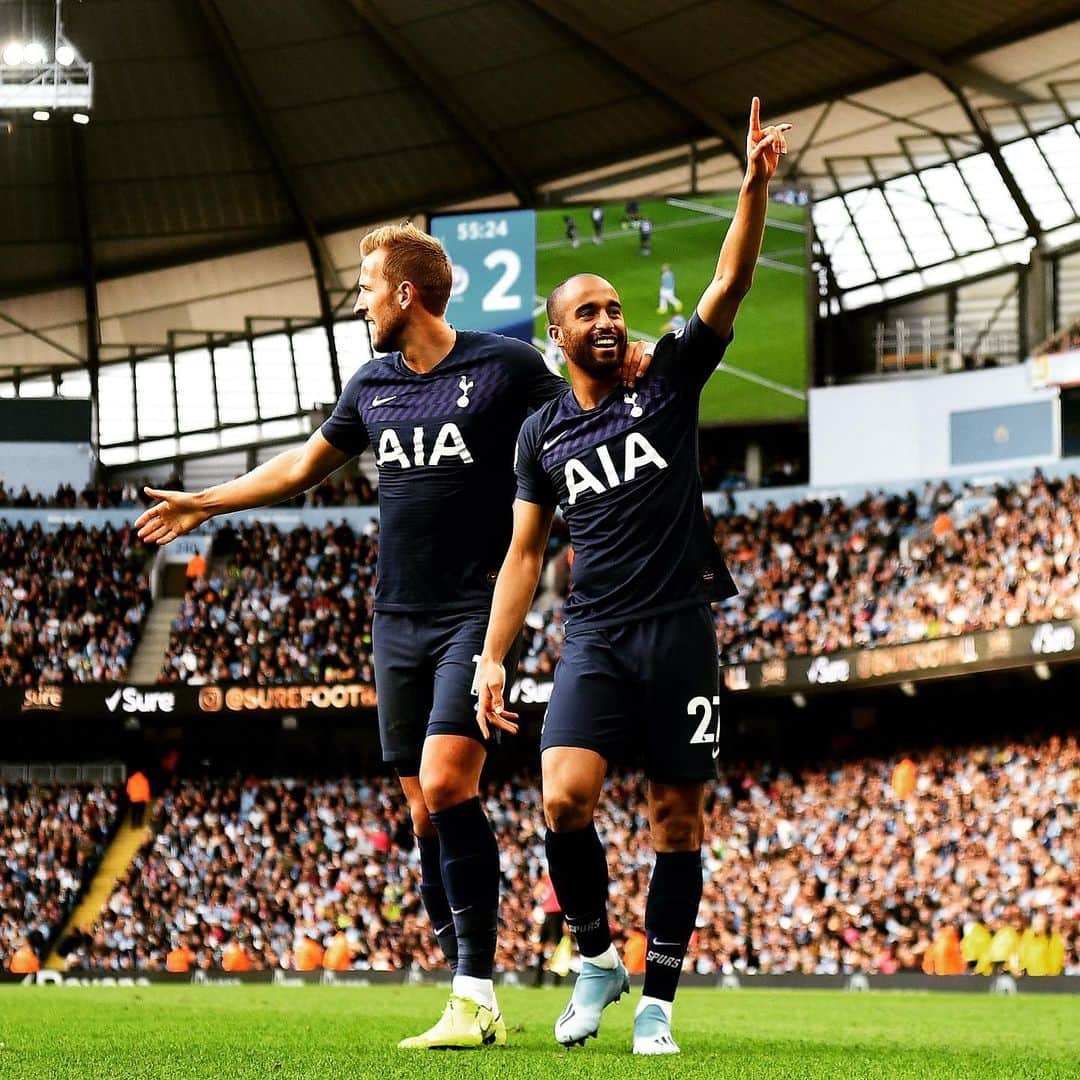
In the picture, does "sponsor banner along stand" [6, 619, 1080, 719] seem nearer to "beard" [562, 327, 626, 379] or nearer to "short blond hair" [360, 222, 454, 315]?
"short blond hair" [360, 222, 454, 315]

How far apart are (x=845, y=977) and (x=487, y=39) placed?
63.1 feet

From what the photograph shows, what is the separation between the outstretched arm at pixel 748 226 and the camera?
5.48m

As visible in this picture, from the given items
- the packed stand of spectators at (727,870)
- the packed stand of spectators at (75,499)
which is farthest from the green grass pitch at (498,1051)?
the packed stand of spectators at (75,499)

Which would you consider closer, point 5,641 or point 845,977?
point 845,977

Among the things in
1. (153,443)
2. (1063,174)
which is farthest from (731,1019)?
(153,443)

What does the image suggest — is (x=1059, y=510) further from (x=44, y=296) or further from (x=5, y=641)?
(x=44, y=296)

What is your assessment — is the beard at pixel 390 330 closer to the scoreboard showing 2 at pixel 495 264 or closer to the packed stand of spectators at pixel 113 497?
the scoreboard showing 2 at pixel 495 264

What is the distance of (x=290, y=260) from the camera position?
39906mm

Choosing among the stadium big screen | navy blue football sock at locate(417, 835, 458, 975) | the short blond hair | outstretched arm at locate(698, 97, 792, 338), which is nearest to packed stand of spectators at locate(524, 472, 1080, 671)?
the stadium big screen

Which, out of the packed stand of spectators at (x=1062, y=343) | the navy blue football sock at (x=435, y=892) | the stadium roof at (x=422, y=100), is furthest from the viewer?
the packed stand of spectators at (x=1062, y=343)

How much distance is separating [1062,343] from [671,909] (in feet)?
95.7

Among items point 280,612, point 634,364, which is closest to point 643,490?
point 634,364

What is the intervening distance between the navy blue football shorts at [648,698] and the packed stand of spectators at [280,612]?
2746 centimetres

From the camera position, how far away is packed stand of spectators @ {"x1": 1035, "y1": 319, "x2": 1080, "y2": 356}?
32.8 meters
